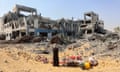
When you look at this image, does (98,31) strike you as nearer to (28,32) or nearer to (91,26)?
(91,26)

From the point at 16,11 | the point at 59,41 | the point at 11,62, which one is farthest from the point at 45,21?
the point at 11,62

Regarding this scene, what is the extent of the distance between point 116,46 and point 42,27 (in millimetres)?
29757

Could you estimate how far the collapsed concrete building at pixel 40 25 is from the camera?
47250 millimetres

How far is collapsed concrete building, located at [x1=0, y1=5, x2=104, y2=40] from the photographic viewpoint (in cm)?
4725

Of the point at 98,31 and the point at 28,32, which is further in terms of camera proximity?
the point at 98,31

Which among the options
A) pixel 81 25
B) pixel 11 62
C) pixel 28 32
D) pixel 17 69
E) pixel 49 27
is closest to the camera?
pixel 17 69

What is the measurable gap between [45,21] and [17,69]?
40739mm

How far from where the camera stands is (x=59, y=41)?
98.1 ft

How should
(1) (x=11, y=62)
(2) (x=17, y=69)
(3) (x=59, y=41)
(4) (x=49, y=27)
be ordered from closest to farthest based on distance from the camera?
(2) (x=17, y=69), (1) (x=11, y=62), (3) (x=59, y=41), (4) (x=49, y=27)

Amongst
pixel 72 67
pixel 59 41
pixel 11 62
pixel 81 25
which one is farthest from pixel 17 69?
pixel 81 25

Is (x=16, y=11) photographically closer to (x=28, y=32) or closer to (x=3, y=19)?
(x=3, y=19)

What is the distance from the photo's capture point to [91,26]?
191ft

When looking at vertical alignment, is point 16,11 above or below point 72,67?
above

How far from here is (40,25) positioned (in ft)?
156
